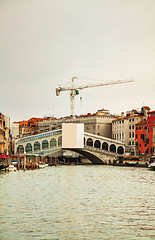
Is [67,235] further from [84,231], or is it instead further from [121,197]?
[121,197]

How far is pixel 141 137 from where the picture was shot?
65688 mm

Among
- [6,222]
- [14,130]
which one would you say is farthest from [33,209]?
[14,130]

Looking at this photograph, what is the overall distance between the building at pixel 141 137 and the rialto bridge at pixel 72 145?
303 centimetres

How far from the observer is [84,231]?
37.5 feet

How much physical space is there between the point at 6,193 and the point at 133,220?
8245 mm

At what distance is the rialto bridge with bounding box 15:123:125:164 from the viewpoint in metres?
64.2

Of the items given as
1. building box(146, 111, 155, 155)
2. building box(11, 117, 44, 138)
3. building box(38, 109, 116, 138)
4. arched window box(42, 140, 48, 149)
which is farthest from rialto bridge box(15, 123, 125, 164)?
building box(11, 117, 44, 138)

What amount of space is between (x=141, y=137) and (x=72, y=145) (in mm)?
9858

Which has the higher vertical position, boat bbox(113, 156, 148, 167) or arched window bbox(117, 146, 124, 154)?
arched window bbox(117, 146, 124, 154)

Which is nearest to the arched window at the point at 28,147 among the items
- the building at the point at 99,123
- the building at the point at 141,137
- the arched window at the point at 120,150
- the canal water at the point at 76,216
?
the arched window at the point at 120,150

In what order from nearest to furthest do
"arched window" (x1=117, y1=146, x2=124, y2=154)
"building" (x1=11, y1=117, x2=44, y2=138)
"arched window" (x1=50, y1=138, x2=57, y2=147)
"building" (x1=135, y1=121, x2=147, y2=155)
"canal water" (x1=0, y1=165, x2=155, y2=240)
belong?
"canal water" (x1=0, y1=165, x2=155, y2=240)
"building" (x1=135, y1=121, x2=147, y2=155)
"arched window" (x1=50, y1=138, x2=57, y2=147)
"arched window" (x1=117, y1=146, x2=124, y2=154)
"building" (x1=11, y1=117, x2=44, y2=138)

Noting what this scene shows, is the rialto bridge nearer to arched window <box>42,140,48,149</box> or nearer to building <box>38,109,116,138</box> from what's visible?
arched window <box>42,140,48,149</box>

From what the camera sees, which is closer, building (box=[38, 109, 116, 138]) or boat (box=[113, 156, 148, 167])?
boat (box=[113, 156, 148, 167])

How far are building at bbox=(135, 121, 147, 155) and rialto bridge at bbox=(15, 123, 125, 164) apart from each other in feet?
9.95
